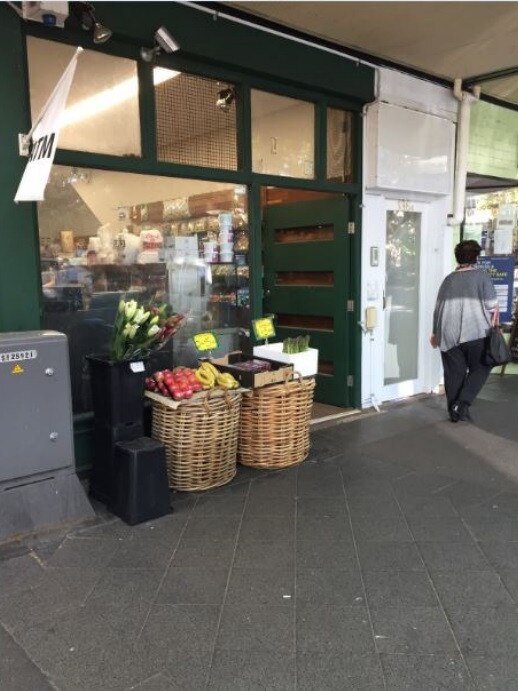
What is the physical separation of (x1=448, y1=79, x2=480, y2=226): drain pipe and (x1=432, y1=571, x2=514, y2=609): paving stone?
449 centimetres

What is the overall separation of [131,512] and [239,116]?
10.5ft

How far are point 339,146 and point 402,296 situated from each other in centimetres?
180

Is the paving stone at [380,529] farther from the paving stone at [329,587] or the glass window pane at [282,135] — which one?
the glass window pane at [282,135]

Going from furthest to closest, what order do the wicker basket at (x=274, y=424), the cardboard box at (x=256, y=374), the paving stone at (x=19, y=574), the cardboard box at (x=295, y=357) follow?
the cardboard box at (x=295, y=357) → the wicker basket at (x=274, y=424) → the cardboard box at (x=256, y=374) → the paving stone at (x=19, y=574)

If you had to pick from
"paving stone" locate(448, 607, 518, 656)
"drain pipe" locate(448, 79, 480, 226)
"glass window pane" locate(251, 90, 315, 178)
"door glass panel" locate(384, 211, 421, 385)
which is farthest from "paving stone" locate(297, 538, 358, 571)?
"drain pipe" locate(448, 79, 480, 226)

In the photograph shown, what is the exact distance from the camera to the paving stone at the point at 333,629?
2.29 meters

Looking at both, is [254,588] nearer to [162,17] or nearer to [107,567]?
[107,567]

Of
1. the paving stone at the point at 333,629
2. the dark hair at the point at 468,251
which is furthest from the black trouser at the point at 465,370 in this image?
the paving stone at the point at 333,629

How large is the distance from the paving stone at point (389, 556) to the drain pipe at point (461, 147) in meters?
4.33

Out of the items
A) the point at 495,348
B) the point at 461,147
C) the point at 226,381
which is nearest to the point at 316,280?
the point at 495,348

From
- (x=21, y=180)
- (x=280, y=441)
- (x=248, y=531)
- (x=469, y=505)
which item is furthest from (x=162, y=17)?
(x=469, y=505)

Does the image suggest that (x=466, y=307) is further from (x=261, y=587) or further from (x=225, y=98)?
(x=261, y=587)

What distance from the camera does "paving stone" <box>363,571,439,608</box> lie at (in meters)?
2.58

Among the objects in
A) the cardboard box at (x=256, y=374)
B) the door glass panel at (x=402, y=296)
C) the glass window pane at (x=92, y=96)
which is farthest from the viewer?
the door glass panel at (x=402, y=296)
